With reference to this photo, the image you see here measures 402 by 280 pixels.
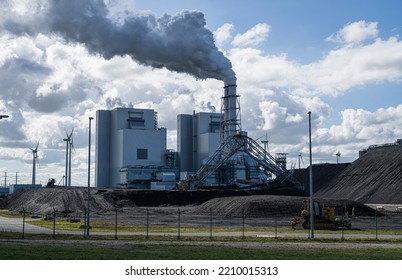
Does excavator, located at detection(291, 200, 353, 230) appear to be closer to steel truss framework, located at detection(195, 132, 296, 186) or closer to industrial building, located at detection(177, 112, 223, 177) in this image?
steel truss framework, located at detection(195, 132, 296, 186)

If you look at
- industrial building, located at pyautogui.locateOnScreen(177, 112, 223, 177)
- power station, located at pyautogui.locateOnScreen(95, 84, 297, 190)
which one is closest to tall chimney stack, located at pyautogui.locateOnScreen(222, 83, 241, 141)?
power station, located at pyautogui.locateOnScreen(95, 84, 297, 190)

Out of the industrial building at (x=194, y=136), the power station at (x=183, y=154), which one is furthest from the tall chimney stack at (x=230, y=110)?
the industrial building at (x=194, y=136)

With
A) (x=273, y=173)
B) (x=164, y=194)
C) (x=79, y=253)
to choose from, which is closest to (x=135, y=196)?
(x=164, y=194)

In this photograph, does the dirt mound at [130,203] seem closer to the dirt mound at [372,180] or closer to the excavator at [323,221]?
the dirt mound at [372,180]

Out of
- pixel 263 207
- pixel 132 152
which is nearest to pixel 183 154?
pixel 132 152

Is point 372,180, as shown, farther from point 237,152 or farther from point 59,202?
point 59,202

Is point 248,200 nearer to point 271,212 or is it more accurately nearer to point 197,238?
point 271,212
